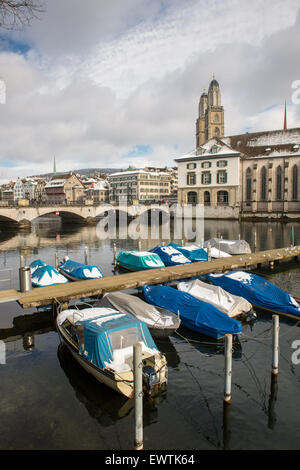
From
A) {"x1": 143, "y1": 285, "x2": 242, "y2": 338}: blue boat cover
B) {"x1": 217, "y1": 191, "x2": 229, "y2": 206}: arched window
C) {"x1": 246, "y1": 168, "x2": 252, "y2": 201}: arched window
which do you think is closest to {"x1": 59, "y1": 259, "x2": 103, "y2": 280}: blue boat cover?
{"x1": 143, "y1": 285, "x2": 242, "y2": 338}: blue boat cover

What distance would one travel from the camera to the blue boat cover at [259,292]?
67.8 ft

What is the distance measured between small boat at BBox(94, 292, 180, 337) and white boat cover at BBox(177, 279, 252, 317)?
334 centimetres

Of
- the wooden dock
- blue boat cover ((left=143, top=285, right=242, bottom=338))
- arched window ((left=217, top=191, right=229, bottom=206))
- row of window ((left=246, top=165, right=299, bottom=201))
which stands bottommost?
blue boat cover ((left=143, top=285, right=242, bottom=338))

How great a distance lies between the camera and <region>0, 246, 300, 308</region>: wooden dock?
1994 centimetres

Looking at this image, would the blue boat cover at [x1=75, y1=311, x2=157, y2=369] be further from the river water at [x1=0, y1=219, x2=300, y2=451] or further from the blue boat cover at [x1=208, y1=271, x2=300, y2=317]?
the blue boat cover at [x1=208, y1=271, x2=300, y2=317]

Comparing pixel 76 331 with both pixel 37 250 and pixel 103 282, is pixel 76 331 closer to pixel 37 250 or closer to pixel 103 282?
pixel 103 282

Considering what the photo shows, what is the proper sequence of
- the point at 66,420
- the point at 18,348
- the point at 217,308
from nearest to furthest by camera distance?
1. the point at 66,420
2. the point at 18,348
3. the point at 217,308

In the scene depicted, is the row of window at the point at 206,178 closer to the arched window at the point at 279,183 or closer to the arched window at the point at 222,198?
the arched window at the point at 222,198

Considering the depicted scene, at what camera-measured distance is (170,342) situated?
17797mm

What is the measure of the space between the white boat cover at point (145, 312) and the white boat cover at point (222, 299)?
3.38 meters

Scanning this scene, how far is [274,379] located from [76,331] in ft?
29.0

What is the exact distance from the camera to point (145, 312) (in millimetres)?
17875

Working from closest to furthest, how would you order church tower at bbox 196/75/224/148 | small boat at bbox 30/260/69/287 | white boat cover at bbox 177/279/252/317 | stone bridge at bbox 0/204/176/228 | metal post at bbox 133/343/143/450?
metal post at bbox 133/343/143/450
white boat cover at bbox 177/279/252/317
small boat at bbox 30/260/69/287
stone bridge at bbox 0/204/176/228
church tower at bbox 196/75/224/148

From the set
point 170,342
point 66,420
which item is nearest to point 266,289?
point 170,342
